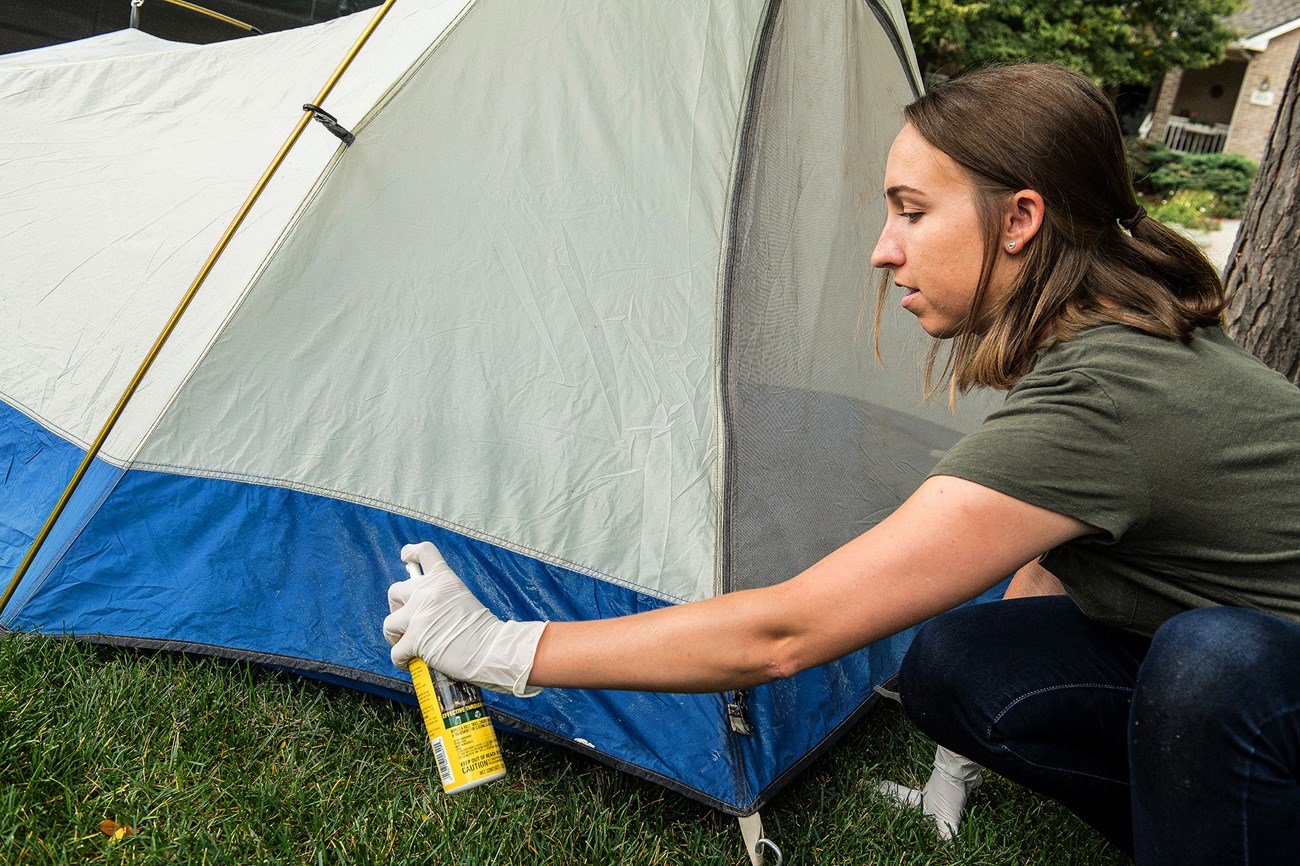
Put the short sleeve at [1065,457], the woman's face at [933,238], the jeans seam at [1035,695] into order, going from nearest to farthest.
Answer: the short sleeve at [1065,457], the woman's face at [933,238], the jeans seam at [1035,695]

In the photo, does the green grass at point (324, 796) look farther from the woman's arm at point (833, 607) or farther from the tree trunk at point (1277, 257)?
the tree trunk at point (1277, 257)

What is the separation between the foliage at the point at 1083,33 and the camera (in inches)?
547

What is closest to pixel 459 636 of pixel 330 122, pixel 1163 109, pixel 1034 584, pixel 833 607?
pixel 833 607

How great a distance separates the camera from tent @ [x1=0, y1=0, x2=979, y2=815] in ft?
6.81

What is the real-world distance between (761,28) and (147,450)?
1.52m

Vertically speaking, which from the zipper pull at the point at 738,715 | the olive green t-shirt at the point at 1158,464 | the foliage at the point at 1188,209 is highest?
the olive green t-shirt at the point at 1158,464

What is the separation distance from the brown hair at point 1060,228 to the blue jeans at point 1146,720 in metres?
0.42

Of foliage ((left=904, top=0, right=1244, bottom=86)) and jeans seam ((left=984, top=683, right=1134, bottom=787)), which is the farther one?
foliage ((left=904, top=0, right=1244, bottom=86))

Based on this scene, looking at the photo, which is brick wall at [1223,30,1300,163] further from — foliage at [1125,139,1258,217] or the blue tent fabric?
the blue tent fabric

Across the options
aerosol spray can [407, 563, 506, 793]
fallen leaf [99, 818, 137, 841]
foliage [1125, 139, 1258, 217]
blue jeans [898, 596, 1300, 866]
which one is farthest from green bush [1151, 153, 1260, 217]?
fallen leaf [99, 818, 137, 841]

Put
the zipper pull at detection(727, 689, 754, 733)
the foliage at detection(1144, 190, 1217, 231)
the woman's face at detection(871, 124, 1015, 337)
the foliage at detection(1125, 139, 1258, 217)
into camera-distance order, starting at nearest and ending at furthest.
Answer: the woman's face at detection(871, 124, 1015, 337) → the zipper pull at detection(727, 689, 754, 733) → the foliage at detection(1144, 190, 1217, 231) → the foliage at detection(1125, 139, 1258, 217)

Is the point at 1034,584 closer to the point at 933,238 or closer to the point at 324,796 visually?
the point at 933,238

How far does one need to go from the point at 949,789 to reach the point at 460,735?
935mm

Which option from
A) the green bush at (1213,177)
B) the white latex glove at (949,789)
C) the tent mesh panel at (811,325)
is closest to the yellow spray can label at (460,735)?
the tent mesh panel at (811,325)
